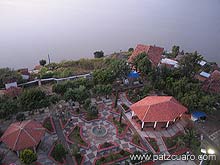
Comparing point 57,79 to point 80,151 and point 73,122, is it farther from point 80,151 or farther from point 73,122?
point 80,151

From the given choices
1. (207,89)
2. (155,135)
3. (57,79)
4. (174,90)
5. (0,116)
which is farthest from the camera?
(57,79)

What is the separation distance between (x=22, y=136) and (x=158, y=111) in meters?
9.02

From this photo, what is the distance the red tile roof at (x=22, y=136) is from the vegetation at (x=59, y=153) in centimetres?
122

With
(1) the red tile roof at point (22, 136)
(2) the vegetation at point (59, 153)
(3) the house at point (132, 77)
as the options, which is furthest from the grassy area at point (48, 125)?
(3) the house at point (132, 77)

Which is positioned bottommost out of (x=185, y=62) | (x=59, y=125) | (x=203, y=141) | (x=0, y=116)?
(x=203, y=141)

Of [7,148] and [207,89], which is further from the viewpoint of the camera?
[207,89]

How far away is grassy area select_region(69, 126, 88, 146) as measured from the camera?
14.4 metres

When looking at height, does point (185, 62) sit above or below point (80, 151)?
above

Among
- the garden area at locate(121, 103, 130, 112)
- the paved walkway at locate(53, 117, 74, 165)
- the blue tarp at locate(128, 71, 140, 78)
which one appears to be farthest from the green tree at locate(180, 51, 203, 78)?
the paved walkway at locate(53, 117, 74, 165)

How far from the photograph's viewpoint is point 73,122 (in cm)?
1612

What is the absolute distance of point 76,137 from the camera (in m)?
14.8

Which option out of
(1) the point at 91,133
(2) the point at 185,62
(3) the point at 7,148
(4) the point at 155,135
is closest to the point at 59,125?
(1) the point at 91,133

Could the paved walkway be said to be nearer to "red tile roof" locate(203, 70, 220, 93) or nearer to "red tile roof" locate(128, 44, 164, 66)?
"red tile roof" locate(128, 44, 164, 66)

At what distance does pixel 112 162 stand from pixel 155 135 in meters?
3.98
